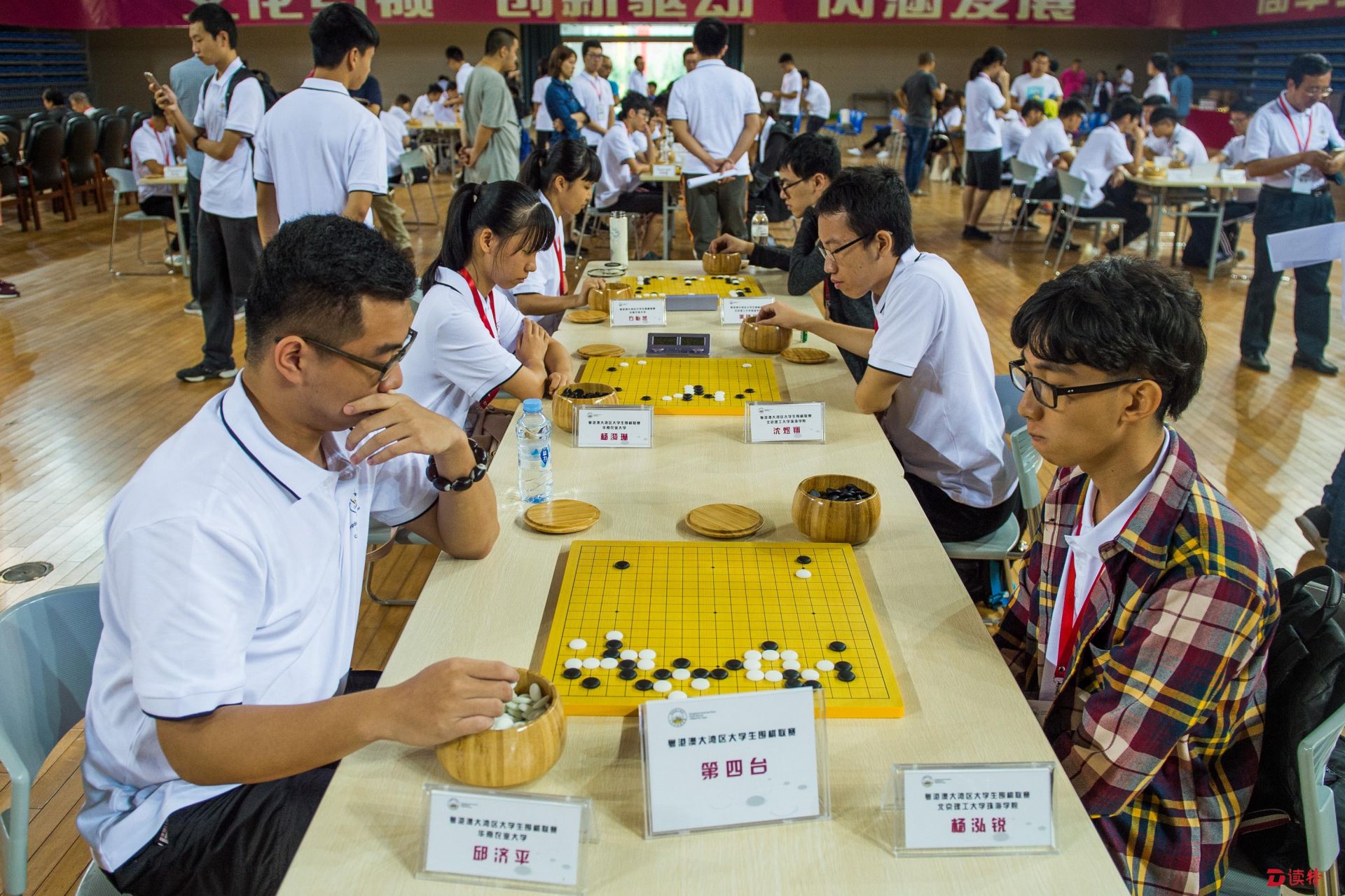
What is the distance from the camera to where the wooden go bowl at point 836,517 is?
161cm

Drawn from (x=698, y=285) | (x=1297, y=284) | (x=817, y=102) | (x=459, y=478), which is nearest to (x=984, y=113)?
(x=1297, y=284)

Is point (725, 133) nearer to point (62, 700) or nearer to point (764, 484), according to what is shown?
point (764, 484)

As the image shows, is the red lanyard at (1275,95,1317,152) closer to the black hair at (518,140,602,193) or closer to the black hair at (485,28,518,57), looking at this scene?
the black hair at (518,140,602,193)

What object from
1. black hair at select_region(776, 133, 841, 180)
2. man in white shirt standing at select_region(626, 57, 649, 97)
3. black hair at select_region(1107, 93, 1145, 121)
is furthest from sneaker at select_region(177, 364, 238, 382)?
man in white shirt standing at select_region(626, 57, 649, 97)

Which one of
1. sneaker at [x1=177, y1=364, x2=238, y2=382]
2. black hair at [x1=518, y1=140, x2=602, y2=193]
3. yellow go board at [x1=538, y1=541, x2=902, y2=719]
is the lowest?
sneaker at [x1=177, y1=364, x2=238, y2=382]

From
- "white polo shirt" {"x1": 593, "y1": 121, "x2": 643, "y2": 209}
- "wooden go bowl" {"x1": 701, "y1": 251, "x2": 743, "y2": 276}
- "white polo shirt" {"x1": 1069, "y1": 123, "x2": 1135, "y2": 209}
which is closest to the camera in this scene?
"wooden go bowl" {"x1": 701, "y1": 251, "x2": 743, "y2": 276}

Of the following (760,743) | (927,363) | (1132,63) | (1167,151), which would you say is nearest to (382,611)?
(927,363)

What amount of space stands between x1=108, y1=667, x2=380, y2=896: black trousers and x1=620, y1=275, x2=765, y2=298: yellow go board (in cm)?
235

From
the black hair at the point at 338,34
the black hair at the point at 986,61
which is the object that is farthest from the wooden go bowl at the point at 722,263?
the black hair at the point at 986,61

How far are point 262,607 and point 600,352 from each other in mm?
1636

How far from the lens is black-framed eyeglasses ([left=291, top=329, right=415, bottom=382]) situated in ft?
4.00

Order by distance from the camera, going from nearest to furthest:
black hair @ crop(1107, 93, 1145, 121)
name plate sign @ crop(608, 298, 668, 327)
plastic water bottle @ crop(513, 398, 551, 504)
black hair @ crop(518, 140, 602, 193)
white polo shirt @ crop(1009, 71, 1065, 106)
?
plastic water bottle @ crop(513, 398, 551, 504)
name plate sign @ crop(608, 298, 668, 327)
black hair @ crop(518, 140, 602, 193)
black hair @ crop(1107, 93, 1145, 121)
white polo shirt @ crop(1009, 71, 1065, 106)

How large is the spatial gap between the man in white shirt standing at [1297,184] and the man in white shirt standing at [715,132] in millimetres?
2659

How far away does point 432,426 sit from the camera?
1.45 metres
